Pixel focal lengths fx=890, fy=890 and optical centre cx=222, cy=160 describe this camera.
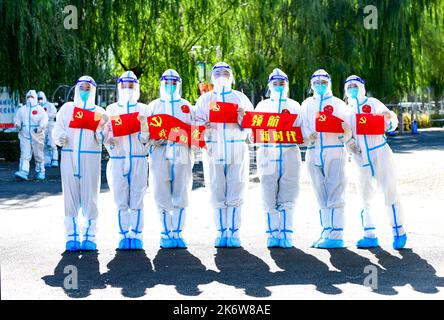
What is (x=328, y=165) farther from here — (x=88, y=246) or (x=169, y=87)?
(x=88, y=246)

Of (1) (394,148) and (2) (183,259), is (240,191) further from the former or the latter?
(1) (394,148)

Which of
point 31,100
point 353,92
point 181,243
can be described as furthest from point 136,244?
point 31,100

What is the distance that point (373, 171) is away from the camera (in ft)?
33.1

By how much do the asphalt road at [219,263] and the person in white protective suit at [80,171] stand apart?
30cm

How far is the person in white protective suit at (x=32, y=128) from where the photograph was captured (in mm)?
19688

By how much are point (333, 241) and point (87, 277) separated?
3.04 m

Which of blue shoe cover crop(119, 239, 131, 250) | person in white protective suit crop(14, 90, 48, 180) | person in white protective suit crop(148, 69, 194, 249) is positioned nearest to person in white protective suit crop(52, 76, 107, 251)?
blue shoe cover crop(119, 239, 131, 250)

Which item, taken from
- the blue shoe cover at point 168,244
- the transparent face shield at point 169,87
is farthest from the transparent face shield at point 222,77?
the blue shoe cover at point 168,244

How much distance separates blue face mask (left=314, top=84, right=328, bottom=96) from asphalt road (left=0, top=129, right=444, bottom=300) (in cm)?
95

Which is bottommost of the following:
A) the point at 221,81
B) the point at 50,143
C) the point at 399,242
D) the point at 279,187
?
the point at 399,242

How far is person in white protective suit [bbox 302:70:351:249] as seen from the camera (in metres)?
10.1

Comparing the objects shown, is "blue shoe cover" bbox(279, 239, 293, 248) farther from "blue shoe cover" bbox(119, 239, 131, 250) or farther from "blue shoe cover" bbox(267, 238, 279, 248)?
"blue shoe cover" bbox(119, 239, 131, 250)

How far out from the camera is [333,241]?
10094mm

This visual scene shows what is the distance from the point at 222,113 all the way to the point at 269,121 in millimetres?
552
